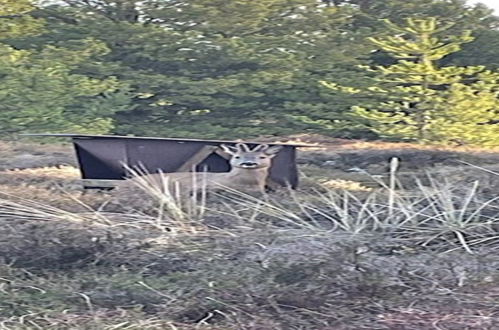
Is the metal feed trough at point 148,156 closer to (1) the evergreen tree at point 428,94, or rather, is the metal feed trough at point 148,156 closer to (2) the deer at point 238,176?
(2) the deer at point 238,176

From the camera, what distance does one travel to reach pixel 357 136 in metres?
18.5

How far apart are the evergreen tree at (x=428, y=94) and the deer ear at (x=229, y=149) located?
929 centimetres

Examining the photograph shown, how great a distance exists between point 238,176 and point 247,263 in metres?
2.68

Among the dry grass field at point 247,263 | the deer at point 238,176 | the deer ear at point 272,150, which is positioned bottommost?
the dry grass field at point 247,263

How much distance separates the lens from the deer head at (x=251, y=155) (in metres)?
7.57

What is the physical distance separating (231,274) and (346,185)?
377 centimetres

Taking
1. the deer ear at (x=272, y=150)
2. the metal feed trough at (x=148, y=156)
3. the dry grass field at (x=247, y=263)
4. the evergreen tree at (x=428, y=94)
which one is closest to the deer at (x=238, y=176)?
the deer ear at (x=272, y=150)

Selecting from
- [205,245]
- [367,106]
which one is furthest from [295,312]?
[367,106]

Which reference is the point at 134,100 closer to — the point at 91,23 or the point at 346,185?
the point at 91,23

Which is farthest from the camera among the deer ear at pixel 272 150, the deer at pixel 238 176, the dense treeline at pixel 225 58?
the dense treeline at pixel 225 58

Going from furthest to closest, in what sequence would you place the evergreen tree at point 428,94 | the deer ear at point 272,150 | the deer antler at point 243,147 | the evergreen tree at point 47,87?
the evergreen tree at point 428,94, the evergreen tree at point 47,87, the deer antler at point 243,147, the deer ear at point 272,150

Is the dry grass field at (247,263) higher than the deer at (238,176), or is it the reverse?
the deer at (238,176)

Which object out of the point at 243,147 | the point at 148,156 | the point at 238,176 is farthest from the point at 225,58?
the point at 238,176

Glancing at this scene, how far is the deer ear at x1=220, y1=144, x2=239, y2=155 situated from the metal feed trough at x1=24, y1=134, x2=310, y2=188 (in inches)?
1.9
